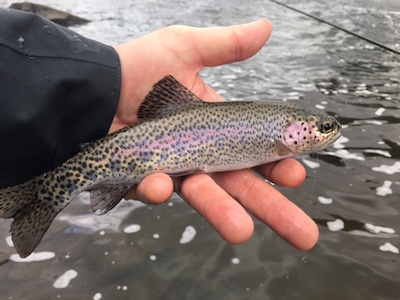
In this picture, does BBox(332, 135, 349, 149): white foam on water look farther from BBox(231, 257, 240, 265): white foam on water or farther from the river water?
BBox(231, 257, 240, 265): white foam on water

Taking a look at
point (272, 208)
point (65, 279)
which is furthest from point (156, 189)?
point (65, 279)

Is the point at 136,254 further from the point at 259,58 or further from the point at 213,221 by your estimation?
the point at 259,58

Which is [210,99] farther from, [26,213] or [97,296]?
[97,296]

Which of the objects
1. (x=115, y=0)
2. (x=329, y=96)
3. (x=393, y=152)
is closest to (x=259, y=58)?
(x=329, y=96)

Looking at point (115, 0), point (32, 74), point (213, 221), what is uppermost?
point (32, 74)

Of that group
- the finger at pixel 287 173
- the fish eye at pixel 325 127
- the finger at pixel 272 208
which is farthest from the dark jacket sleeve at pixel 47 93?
the fish eye at pixel 325 127

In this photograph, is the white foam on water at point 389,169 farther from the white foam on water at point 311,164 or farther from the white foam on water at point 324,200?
the white foam on water at point 324,200

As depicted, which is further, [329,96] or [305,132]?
[329,96]
